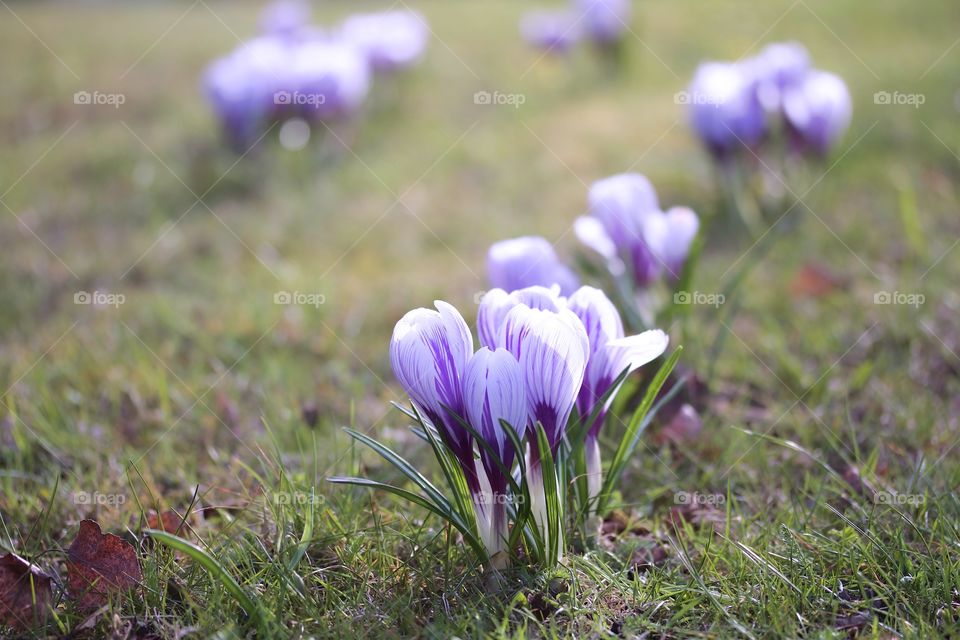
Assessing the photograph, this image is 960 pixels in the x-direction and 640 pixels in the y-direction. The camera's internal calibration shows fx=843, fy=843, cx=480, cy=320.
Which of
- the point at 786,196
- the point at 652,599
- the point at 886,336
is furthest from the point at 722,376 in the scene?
the point at 786,196

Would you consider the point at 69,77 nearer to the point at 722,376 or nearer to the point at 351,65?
the point at 351,65

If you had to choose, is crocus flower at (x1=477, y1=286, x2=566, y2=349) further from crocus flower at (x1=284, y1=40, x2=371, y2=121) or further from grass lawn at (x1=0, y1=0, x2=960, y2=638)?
crocus flower at (x1=284, y1=40, x2=371, y2=121)

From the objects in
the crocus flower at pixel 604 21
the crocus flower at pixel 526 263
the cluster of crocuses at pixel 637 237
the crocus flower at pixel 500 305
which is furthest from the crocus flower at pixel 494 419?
the crocus flower at pixel 604 21

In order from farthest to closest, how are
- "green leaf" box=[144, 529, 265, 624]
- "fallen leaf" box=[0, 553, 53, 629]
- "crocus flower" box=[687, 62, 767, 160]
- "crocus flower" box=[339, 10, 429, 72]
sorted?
"crocus flower" box=[339, 10, 429, 72] → "crocus flower" box=[687, 62, 767, 160] → "fallen leaf" box=[0, 553, 53, 629] → "green leaf" box=[144, 529, 265, 624]

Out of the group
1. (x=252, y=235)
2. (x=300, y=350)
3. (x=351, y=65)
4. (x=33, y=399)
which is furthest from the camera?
(x=351, y=65)

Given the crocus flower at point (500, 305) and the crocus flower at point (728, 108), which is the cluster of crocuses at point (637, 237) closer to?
the crocus flower at point (500, 305)

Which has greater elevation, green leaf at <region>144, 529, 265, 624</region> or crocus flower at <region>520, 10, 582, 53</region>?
crocus flower at <region>520, 10, 582, 53</region>

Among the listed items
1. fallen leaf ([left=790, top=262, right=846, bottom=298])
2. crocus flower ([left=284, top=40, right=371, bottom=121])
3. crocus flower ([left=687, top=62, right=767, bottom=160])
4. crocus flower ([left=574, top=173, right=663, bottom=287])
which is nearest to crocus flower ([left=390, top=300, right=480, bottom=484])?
crocus flower ([left=574, top=173, right=663, bottom=287])
